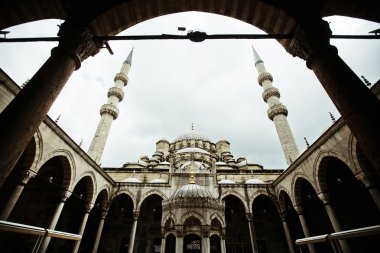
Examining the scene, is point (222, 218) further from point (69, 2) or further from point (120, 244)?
point (120, 244)

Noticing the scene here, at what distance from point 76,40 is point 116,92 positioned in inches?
855

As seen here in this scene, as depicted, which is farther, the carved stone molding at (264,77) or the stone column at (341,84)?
the carved stone molding at (264,77)

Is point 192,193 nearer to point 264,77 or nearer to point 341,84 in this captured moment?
point 341,84

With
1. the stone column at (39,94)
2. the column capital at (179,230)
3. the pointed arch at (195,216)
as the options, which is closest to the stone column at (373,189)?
the pointed arch at (195,216)

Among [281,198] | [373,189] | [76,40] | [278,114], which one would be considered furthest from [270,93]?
[76,40]

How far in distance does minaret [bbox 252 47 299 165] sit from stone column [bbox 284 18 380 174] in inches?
656

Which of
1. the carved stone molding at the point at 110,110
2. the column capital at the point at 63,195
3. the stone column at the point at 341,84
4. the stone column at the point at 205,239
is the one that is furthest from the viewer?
the carved stone molding at the point at 110,110

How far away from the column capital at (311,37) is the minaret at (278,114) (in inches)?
658

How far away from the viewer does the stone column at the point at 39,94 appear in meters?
2.21

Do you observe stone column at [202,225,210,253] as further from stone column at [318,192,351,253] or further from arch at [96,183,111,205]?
arch at [96,183,111,205]

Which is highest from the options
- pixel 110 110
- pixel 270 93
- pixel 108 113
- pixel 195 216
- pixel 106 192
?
pixel 270 93

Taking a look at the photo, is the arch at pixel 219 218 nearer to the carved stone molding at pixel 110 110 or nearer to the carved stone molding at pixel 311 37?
the carved stone molding at pixel 311 37

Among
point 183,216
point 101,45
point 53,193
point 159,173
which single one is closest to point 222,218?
point 183,216

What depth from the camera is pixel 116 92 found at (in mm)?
23891
